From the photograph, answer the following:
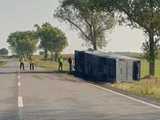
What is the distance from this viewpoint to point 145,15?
4988 cm

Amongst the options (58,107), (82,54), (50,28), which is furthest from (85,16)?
(50,28)

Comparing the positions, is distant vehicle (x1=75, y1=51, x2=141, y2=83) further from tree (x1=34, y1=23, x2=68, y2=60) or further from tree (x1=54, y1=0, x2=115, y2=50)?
tree (x1=34, y1=23, x2=68, y2=60)

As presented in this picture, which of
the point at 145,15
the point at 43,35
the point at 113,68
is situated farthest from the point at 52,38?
the point at 113,68

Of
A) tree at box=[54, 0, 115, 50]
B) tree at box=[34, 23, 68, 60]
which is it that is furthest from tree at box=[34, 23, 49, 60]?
tree at box=[54, 0, 115, 50]

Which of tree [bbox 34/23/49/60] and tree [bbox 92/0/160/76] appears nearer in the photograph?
tree [bbox 92/0/160/76]

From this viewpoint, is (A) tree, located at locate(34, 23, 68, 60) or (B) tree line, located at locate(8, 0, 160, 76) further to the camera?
(A) tree, located at locate(34, 23, 68, 60)

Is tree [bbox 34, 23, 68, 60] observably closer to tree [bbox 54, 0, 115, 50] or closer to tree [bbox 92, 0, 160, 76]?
tree [bbox 54, 0, 115, 50]

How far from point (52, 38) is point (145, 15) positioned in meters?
106

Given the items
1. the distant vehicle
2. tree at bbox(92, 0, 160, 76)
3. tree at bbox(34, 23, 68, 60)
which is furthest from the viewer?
tree at bbox(34, 23, 68, 60)

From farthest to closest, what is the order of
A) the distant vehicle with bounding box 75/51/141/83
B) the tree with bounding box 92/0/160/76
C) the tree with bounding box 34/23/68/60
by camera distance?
the tree with bounding box 34/23/68/60 → the tree with bounding box 92/0/160/76 → the distant vehicle with bounding box 75/51/141/83

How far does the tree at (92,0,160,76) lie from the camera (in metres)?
49.5

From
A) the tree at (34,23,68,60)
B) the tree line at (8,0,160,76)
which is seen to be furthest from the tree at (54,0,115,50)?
the tree at (34,23,68,60)

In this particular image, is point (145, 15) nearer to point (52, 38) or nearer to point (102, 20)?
point (102, 20)

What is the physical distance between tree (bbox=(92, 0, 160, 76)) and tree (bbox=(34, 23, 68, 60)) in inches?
4064
